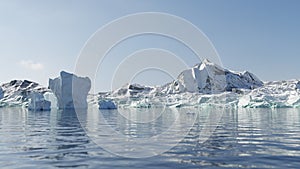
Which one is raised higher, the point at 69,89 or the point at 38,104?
the point at 69,89

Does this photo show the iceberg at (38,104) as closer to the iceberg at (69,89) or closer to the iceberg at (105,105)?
the iceberg at (69,89)

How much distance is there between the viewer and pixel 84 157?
11.0m

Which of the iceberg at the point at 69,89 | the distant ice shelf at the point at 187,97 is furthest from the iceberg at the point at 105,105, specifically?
the iceberg at the point at 69,89

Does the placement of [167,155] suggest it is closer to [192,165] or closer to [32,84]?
[192,165]

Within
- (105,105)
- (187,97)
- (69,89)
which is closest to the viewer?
(69,89)

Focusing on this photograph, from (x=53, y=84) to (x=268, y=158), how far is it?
6764 centimetres

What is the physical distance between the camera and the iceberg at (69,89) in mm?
70500

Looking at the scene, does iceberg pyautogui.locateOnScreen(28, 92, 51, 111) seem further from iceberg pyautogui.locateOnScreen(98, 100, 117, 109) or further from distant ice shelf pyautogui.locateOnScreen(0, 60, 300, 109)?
iceberg pyautogui.locateOnScreen(98, 100, 117, 109)

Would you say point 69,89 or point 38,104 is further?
point 69,89

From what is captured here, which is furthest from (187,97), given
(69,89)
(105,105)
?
(69,89)

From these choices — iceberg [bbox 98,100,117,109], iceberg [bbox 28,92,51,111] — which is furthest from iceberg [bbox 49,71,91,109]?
iceberg [bbox 98,100,117,109]

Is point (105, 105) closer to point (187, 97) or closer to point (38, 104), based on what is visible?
point (38, 104)

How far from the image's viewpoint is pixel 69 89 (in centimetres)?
7206

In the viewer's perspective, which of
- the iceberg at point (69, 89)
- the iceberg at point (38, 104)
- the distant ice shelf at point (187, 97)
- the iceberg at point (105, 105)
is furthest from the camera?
the iceberg at point (105, 105)
